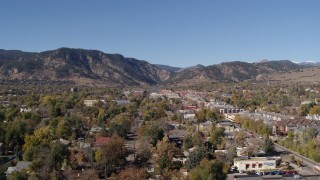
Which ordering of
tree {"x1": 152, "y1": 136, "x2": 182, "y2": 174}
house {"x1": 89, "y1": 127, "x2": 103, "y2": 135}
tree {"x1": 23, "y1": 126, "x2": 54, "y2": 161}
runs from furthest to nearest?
1. house {"x1": 89, "y1": 127, "x2": 103, "y2": 135}
2. tree {"x1": 23, "y1": 126, "x2": 54, "y2": 161}
3. tree {"x1": 152, "y1": 136, "x2": 182, "y2": 174}

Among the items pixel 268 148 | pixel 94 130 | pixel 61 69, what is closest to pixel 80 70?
pixel 61 69

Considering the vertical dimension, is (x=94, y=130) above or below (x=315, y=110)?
below

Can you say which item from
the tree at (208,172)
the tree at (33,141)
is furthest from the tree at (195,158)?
the tree at (33,141)

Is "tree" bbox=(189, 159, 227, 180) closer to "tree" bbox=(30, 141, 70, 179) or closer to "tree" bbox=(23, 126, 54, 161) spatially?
"tree" bbox=(30, 141, 70, 179)

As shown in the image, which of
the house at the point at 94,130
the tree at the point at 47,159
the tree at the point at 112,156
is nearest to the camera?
the tree at the point at 47,159

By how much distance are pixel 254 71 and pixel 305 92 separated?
90370 mm

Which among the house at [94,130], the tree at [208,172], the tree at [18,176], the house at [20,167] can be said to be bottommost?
the house at [20,167]

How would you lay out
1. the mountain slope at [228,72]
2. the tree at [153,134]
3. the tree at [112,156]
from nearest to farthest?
the tree at [112,156] → the tree at [153,134] → the mountain slope at [228,72]

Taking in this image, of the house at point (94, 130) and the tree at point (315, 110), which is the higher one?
the tree at point (315, 110)

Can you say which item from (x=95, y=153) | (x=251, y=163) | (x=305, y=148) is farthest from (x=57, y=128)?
(x=305, y=148)

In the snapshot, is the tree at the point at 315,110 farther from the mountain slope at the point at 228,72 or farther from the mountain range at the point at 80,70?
the mountain slope at the point at 228,72

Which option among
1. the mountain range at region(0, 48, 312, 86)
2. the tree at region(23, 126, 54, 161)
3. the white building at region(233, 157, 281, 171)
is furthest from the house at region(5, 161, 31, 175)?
the mountain range at region(0, 48, 312, 86)

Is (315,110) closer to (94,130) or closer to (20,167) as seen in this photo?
(94,130)

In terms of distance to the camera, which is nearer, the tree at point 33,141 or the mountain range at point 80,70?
the tree at point 33,141
